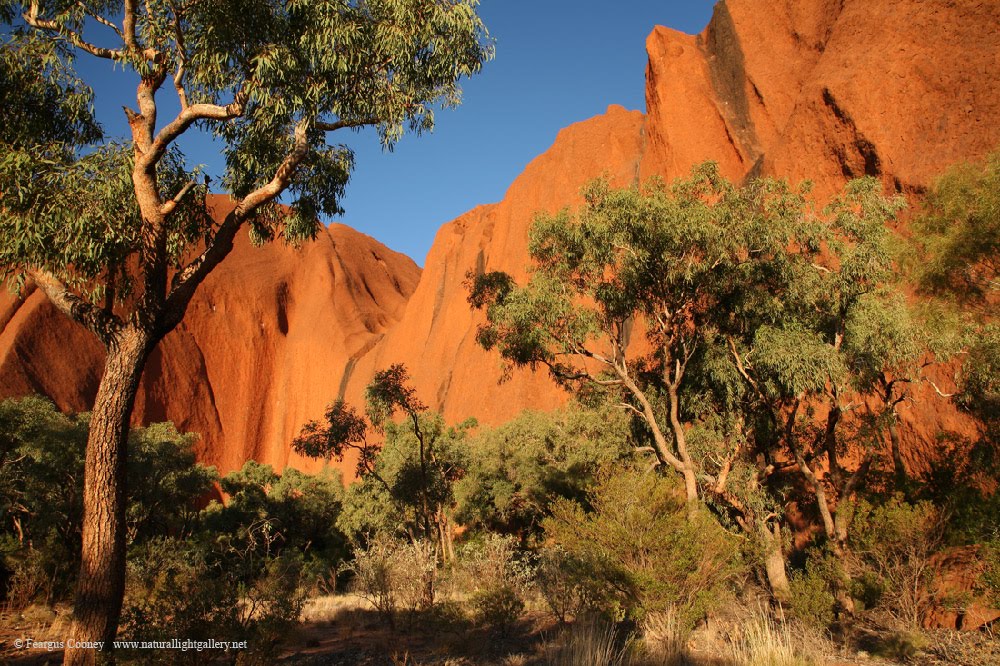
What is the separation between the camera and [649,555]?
7.30 m

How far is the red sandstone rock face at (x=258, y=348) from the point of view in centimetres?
4728

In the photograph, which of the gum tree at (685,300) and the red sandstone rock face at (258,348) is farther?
the red sandstone rock face at (258,348)

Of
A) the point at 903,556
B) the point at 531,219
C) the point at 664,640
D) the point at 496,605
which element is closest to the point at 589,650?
the point at 664,640

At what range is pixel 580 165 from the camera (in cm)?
3772

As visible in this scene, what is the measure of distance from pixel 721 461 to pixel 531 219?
27.6 feet

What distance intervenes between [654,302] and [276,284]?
166ft

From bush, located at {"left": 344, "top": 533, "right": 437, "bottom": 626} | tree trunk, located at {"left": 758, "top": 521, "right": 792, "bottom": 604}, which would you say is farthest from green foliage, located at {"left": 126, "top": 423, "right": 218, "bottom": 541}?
tree trunk, located at {"left": 758, "top": 521, "right": 792, "bottom": 604}

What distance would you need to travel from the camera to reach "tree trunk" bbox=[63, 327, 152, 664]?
530 centimetres

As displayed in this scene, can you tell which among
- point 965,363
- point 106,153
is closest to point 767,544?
point 965,363

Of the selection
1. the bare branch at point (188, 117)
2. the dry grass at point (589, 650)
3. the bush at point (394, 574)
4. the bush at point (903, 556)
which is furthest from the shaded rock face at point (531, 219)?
the bare branch at point (188, 117)

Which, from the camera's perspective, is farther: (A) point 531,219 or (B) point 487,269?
(B) point 487,269

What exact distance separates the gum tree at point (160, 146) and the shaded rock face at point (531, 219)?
48.3 feet

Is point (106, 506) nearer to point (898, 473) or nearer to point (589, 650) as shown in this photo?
point (589, 650)

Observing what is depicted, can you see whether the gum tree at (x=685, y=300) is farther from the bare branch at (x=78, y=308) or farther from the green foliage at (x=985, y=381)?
the bare branch at (x=78, y=308)
